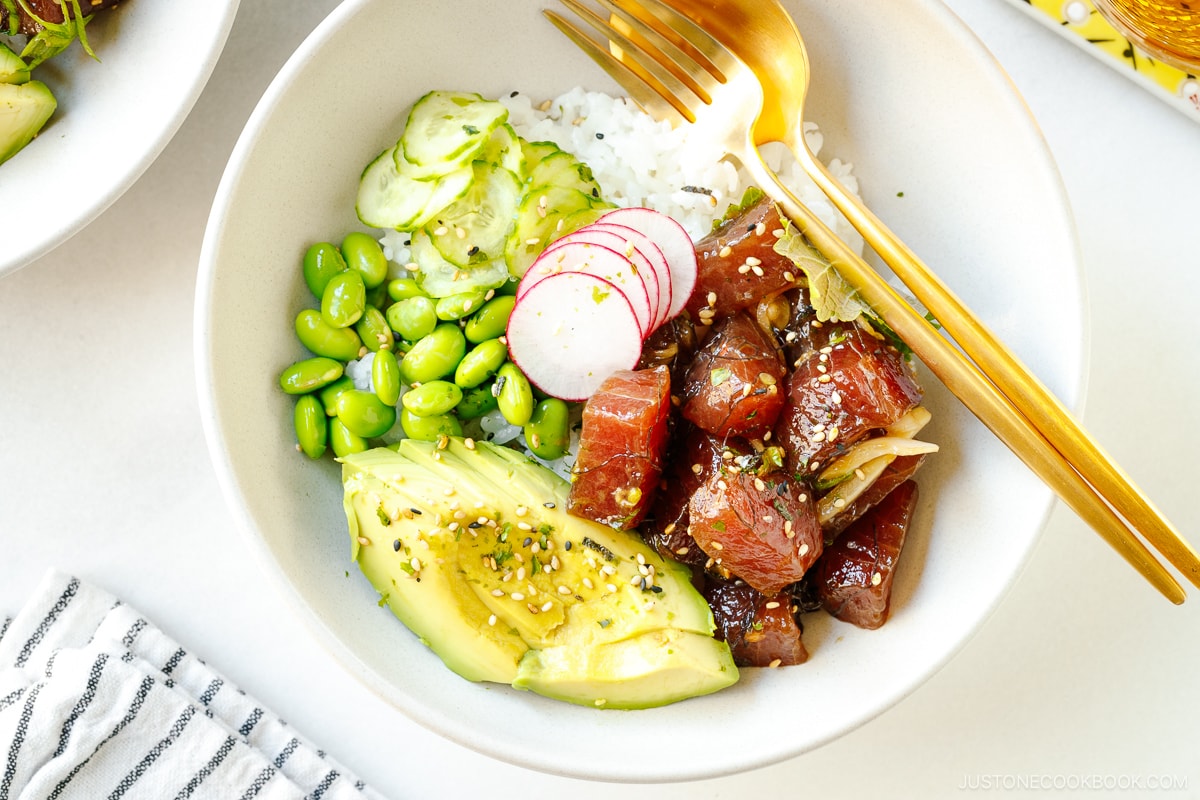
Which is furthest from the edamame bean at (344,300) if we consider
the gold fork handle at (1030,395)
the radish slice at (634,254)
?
the gold fork handle at (1030,395)

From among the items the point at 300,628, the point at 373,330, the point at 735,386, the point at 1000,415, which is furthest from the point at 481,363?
the point at 1000,415

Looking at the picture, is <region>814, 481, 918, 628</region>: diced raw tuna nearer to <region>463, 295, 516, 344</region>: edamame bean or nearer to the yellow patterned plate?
<region>463, 295, 516, 344</region>: edamame bean

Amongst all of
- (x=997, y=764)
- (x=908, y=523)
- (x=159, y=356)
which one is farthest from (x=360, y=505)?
(x=997, y=764)

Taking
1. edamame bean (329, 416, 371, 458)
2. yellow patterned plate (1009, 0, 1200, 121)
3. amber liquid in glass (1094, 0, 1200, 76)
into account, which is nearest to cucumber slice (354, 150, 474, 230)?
edamame bean (329, 416, 371, 458)

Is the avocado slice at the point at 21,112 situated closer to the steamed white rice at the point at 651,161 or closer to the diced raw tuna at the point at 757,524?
the steamed white rice at the point at 651,161

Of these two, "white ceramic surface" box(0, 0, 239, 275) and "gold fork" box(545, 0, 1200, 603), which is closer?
"gold fork" box(545, 0, 1200, 603)

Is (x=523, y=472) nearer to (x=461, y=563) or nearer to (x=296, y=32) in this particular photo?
(x=461, y=563)
